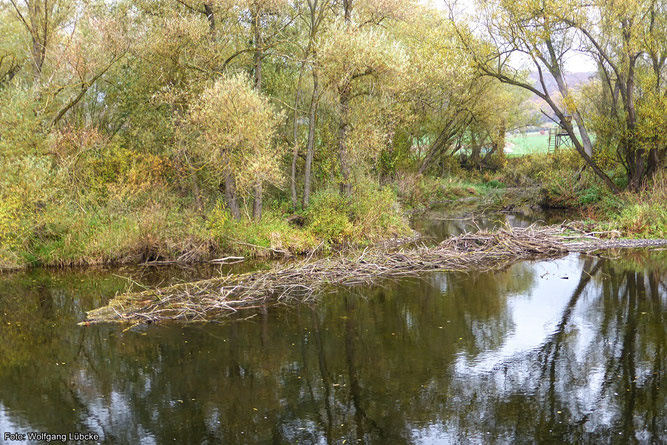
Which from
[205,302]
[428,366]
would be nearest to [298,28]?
[205,302]

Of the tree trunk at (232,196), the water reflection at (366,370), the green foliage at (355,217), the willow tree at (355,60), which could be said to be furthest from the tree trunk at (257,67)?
the water reflection at (366,370)

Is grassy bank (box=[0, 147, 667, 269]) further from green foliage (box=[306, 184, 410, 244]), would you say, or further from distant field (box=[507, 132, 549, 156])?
distant field (box=[507, 132, 549, 156])

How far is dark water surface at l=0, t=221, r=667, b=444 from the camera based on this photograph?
7754 mm

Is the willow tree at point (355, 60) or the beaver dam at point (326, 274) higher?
the willow tree at point (355, 60)

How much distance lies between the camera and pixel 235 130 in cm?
1905

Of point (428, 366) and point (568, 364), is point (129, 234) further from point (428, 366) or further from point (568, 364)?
point (568, 364)

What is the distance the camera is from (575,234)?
69.5 feet

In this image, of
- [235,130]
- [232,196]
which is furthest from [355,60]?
[232,196]

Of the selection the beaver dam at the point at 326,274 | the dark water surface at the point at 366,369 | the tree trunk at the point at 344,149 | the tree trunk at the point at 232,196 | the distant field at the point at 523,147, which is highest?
the distant field at the point at 523,147

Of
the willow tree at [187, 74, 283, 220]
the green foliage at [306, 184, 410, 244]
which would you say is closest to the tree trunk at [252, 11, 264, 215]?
the willow tree at [187, 74, 283, 220]

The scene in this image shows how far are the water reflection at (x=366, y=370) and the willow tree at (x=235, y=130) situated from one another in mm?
6242

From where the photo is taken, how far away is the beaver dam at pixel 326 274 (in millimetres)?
13258

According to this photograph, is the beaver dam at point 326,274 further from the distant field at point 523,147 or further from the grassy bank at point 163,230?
the distant field at point 523,147

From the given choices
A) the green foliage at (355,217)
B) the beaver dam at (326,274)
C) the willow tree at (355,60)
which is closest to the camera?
the beaver dam at (326,274)
